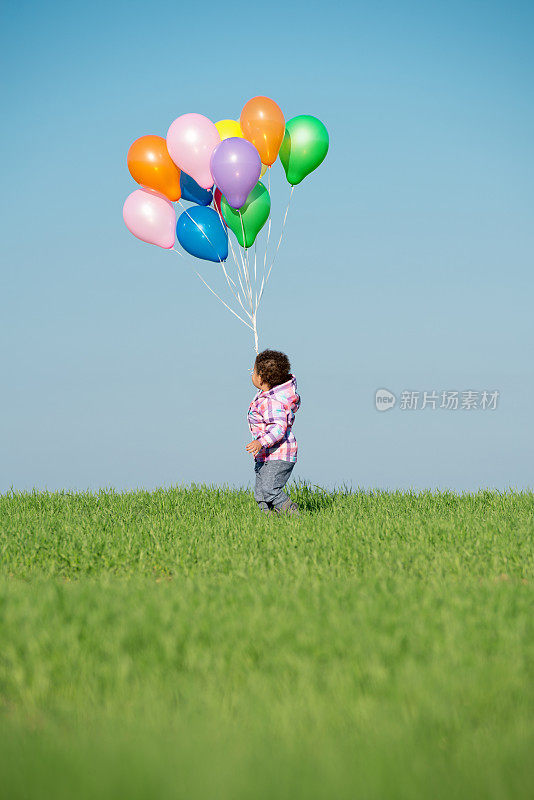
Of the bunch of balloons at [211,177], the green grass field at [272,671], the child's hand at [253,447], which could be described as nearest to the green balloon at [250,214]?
the bunch of balloons at [211,177]

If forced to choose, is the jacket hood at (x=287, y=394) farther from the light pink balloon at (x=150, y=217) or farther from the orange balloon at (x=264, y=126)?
the orange balloon at (x=264, y=126)

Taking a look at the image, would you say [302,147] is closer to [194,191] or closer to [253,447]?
[194,191]

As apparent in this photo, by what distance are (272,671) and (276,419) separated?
4.29m

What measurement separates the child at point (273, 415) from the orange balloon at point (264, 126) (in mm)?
2253

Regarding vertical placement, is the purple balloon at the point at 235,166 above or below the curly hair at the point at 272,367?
above

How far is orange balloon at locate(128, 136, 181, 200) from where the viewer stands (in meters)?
7.88

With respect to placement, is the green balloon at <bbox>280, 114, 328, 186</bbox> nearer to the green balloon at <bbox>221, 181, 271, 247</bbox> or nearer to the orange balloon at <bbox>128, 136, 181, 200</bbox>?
the green balloon at <bbox>221, 181, 271, 247</bbox>

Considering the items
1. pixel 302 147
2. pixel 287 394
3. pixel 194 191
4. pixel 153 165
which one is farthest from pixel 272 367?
pixel 153 165

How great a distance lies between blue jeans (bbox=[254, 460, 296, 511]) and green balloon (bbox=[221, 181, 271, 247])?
2.56 meters

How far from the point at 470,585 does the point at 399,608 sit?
101 cm

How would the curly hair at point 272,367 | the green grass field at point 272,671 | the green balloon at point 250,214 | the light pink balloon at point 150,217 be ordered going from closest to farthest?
the green grass field at point 272,671
the curly hair at point 272,367
the green balloon at point 250,214
the light pink balloon at point 150,217

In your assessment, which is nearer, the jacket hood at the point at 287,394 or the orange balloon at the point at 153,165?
the jacket hood at the point at 287,394

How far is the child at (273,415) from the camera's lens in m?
7.54

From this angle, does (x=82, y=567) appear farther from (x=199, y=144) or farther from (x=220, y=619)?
(x=199, y=144)
